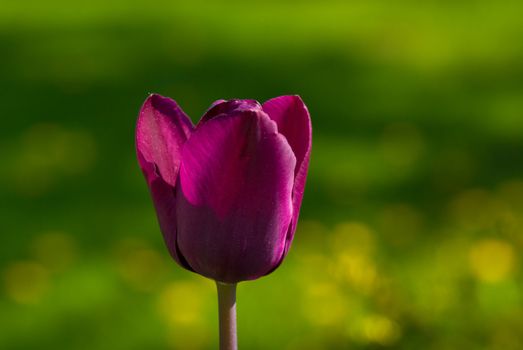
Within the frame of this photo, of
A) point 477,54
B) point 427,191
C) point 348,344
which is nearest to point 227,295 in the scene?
point 348,344

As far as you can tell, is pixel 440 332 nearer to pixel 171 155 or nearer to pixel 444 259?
pixel 444 259

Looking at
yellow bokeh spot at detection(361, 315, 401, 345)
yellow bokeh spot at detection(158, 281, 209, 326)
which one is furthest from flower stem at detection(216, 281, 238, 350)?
yellow bokeh spot at detection(158, 281, 209, 326)

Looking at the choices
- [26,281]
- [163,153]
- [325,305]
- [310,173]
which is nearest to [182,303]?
[26,281]

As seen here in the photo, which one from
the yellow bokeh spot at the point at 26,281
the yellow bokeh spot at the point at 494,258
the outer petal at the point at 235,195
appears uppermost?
the outer petal at the point at 235,195

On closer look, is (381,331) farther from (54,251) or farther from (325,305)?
(54,251)

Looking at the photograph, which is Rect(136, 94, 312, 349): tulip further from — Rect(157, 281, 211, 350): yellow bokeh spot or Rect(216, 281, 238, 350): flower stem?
Rect(157, 281, 211, 350): yellow bokeh spot

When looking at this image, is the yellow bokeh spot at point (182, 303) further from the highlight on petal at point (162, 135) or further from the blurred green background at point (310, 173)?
the highlight on petal at point (162, 135)

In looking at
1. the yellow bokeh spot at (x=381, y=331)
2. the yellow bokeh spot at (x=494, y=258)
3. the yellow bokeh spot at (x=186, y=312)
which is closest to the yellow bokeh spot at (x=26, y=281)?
the yellow bokeh spot at (x=186, y=312)
